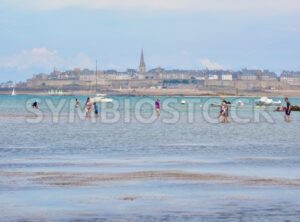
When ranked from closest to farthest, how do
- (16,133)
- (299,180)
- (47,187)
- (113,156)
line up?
(47,187) < (299,180) < (113,156) < (16,133)

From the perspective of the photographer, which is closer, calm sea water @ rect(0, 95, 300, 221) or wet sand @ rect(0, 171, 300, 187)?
calm sea water @ rect(0, 95, 300, 221)

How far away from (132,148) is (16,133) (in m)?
10.6

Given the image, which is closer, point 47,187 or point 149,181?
point 47,187

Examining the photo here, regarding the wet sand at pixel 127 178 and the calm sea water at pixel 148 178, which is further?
the wet sand at pixel 127 178

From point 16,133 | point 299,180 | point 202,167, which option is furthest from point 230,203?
point 16,133

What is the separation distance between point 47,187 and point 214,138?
18.8m

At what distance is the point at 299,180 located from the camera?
2031 centimetres

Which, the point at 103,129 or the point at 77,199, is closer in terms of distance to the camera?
the point at 77,199

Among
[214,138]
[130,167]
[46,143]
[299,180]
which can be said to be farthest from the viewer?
[214,138]

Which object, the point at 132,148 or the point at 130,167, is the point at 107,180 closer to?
the point at 130,167


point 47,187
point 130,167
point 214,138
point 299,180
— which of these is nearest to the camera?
point 47,187

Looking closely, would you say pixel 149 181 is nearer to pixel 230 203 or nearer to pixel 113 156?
pixel 230 203

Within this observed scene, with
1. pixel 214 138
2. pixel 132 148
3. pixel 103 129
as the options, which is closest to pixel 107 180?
pixel 132 148

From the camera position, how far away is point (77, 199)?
17281mm
